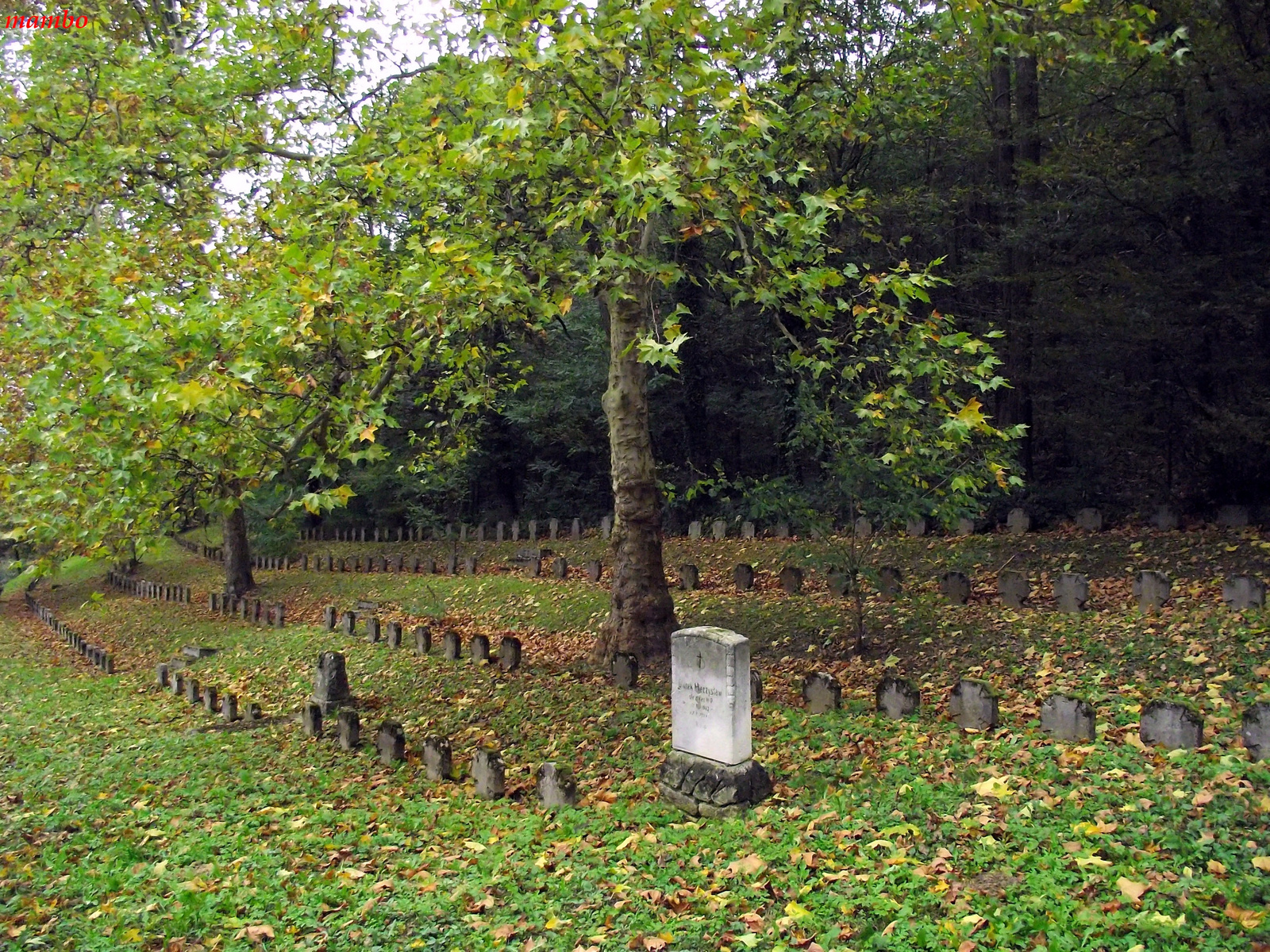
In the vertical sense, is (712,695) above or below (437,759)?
above

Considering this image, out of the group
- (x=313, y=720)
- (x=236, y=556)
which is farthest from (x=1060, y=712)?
(x=236, y=556)

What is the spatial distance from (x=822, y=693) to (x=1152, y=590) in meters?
3.80

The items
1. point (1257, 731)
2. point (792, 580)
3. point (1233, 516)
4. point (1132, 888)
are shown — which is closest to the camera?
point (1132, 888)

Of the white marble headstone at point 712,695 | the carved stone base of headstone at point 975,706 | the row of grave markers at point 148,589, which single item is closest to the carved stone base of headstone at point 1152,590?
the carved stone base of headstone at point 975,706

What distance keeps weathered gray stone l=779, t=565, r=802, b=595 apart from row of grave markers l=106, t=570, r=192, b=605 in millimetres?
16823

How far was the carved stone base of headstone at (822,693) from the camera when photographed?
293 inches

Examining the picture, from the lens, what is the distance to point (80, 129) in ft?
29.1

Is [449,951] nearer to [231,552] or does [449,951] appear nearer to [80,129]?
[80,129]

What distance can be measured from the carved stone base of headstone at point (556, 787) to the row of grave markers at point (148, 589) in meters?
18.5

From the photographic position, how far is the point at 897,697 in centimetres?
707

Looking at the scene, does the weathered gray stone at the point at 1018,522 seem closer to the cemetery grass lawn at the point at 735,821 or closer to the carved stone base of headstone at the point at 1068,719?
the cemetery grass lawn at the point at 735,821

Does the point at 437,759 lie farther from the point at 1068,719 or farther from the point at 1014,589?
the point at 1014,589

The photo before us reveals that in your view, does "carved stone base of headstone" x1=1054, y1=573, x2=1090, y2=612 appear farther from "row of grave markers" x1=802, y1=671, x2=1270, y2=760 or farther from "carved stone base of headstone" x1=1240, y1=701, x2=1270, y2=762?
"carved stone base of headstone" x1=1240, y1=701, x2=1270, y2=762

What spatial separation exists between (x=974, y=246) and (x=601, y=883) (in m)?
17.0
